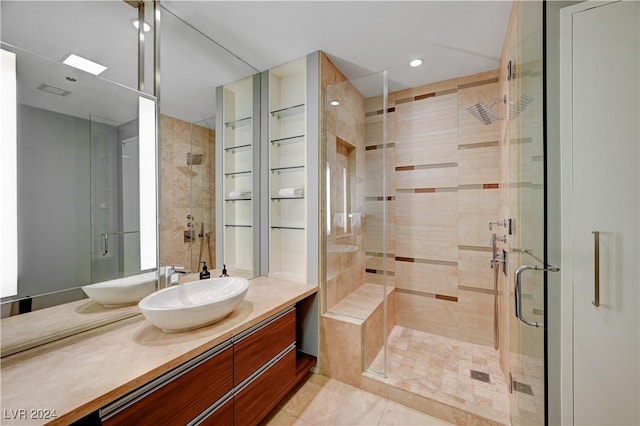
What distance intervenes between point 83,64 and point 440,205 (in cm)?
283

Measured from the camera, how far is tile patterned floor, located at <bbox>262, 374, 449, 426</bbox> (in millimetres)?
1598

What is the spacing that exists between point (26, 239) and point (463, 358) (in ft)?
9.80

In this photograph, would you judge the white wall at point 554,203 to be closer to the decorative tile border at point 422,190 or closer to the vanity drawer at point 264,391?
the vanity drawer at point 264,391

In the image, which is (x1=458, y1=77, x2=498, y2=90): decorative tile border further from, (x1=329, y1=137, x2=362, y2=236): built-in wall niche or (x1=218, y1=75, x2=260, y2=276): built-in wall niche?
(x1=218, y1=75, x2=260, y2=276): built-in wall niche

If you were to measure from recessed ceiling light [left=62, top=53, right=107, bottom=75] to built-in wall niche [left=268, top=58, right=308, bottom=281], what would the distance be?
117 cm

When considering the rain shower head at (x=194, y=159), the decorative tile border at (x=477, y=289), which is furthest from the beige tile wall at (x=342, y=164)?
the decorative tile border at (x=477, y=289)

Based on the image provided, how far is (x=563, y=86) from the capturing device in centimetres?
89

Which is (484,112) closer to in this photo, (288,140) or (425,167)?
(425,167)

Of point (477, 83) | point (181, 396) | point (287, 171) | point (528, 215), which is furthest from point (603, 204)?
point (477, 83)

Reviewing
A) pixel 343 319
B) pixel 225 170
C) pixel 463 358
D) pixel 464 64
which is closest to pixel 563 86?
pixel 464 64

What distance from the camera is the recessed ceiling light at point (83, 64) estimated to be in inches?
46.4

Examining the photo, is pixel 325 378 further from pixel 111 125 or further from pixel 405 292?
pixel 111 125

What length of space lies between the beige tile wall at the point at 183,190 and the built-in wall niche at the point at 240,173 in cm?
15

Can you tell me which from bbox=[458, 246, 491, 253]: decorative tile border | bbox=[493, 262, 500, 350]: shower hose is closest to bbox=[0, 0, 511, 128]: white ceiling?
bbox=[458, 246, 491, 253]: decorative tile border
